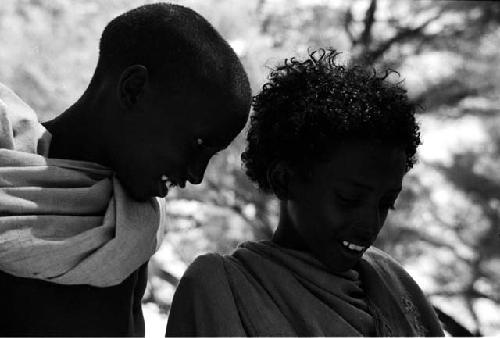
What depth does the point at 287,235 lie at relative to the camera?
2.08 meters

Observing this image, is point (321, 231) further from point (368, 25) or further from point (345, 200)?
point (368, 25)

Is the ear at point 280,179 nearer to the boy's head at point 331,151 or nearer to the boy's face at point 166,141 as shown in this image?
the boy's head at point 331,151

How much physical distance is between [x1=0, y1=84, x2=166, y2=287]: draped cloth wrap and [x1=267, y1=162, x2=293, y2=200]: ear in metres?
0.34

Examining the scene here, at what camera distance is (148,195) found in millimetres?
1914

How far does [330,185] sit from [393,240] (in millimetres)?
5137

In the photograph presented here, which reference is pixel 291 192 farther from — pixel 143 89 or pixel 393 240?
pixel 393 240

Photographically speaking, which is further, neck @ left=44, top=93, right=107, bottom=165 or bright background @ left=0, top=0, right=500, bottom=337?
bright background @ left=0, top=0, right=500, bottom=337

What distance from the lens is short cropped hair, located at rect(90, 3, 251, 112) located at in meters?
1.93

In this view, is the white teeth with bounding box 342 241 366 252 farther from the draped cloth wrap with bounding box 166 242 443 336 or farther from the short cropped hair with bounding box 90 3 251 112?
the short cropped hair with bounding box 90 3 251 112

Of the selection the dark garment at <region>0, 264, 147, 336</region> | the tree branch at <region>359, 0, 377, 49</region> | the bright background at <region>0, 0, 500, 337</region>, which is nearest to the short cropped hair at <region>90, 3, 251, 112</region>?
the dark garment at <region>0, 264, 147, 336</region>

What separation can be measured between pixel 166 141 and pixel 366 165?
1.51 feet

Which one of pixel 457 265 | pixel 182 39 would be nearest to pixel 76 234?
pixel 182 39

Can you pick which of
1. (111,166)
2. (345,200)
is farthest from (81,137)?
(345,200)

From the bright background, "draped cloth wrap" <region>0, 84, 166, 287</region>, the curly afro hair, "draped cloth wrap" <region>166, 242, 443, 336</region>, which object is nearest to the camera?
"draped cloth wrap" <region>0, 84, 166, 287</region>
